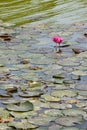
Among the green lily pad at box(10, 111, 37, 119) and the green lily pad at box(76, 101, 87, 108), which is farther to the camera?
the green lily pad at box(76, 101, 87, 108)

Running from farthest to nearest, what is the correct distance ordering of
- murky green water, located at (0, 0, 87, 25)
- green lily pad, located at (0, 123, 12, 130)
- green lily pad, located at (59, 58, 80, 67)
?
1. murky green water, located at (0, 0, 87, 25)
2. green lily pad, located at (59, 58, 80, 67)
3. green lily pad, located at (0, 123, 12, 130)

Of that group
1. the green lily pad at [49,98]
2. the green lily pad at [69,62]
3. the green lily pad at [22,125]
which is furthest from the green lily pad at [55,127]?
the green lily pad at [69,62]

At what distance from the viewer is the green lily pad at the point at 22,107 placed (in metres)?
3.58

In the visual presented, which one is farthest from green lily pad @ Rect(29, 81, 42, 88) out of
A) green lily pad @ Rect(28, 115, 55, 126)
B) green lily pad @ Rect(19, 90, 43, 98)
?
green lily pad @ Rect(28, 115, 55, 126)

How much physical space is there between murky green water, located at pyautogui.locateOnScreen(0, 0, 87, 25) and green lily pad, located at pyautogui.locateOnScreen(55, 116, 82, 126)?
4514mm

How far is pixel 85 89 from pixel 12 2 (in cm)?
624

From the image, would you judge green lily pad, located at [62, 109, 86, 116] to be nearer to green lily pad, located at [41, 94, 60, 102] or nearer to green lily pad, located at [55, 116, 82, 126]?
green lily pad, located at [55, 116, 82, 126]

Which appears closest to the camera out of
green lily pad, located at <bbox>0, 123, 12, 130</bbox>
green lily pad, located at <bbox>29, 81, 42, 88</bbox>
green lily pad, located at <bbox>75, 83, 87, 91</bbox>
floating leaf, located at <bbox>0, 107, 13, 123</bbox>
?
green lily pad, located at <bbox>0, 123, 12, 130</bbox>

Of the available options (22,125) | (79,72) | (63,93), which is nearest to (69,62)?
(79,72)

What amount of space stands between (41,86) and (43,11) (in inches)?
191

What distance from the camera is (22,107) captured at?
11.9ft

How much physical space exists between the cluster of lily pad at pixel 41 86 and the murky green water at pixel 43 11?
5.88ft

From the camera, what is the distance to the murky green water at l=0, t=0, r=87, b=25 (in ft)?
26.2

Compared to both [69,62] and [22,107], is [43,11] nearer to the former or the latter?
[69,62]
